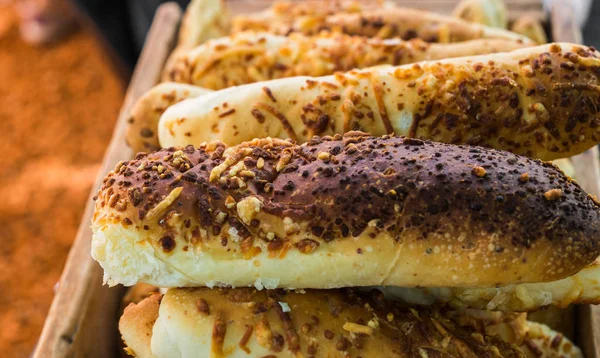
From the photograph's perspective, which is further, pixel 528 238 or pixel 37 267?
pixel 37 267

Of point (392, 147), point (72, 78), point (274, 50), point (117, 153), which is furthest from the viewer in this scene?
point (72, 78)

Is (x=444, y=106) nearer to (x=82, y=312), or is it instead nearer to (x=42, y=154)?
(x=82, y=312)

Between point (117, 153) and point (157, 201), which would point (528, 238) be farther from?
point (117, 153)

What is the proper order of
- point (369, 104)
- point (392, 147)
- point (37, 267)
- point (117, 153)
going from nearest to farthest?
point (392, 147) → point (369, 104) → point (117, 153) → point (37, 267)

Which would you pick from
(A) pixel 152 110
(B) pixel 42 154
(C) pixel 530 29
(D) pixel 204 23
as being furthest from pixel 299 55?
(B) pixel 42 154

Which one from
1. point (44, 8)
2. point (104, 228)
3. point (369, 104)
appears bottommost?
point (44, 8)

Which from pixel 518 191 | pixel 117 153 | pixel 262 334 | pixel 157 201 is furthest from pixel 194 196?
pixel 117 153
